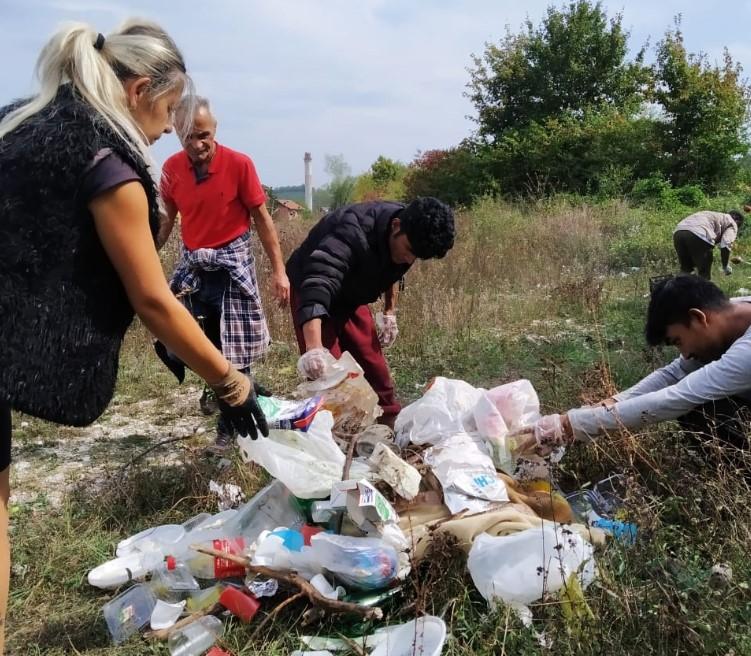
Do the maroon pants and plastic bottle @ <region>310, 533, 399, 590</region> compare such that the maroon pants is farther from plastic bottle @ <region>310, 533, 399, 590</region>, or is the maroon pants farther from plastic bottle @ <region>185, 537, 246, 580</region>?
plastic bottle @ <region>310, 533, 399, 590</region>

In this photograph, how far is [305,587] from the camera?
1857 millimetres

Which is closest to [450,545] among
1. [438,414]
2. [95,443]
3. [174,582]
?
[438,414]

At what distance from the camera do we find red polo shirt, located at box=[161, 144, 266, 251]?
3.25 metres

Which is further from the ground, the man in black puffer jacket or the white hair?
the white hair

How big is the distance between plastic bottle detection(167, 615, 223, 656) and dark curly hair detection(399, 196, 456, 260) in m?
1.55

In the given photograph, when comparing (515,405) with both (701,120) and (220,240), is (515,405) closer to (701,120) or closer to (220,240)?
(220,240)

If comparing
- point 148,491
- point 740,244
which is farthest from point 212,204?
point 740,244

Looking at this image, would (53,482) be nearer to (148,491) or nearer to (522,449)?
(148,491)

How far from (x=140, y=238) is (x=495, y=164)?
17821 millimetres

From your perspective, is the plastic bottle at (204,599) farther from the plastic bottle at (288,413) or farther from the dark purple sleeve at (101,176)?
the dark purple sleeve at (101,176)

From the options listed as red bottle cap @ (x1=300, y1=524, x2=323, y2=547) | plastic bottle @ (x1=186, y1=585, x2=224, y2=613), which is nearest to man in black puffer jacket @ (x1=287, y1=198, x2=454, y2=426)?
red bottle cap @ (x1=300, y1=524, x2=323, y2=547)

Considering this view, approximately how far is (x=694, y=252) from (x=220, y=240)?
607cm

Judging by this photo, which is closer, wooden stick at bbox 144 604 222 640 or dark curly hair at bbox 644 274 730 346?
wooden stick at bbox 144 604 222 640

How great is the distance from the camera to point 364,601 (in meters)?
1.88
